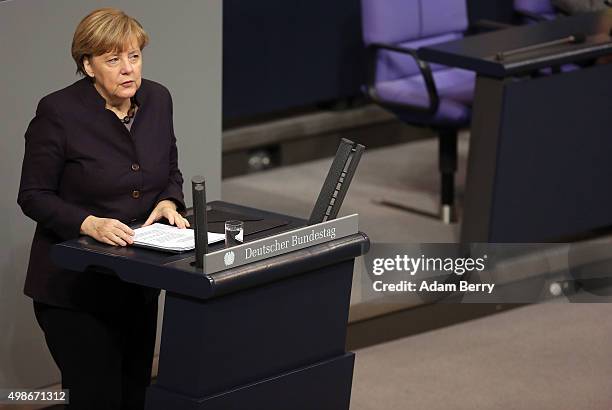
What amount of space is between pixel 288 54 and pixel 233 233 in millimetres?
3867

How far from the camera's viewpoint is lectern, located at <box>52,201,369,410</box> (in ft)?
10.5

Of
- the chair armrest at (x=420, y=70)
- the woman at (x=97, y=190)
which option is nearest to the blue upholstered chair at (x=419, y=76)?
the chair armrest at (x=420, y=70)

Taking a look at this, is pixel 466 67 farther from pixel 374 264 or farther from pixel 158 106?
pixel 158 106

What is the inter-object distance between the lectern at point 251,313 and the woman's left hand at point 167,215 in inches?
3.0

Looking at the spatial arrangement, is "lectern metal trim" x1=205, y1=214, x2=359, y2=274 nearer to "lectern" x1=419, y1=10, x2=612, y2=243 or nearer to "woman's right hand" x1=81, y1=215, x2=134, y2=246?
"woman's right hand" x1=81, y1=215, x2=134, y2=246

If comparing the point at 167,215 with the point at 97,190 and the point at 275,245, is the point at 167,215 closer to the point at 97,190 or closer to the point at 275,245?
the point at 97,190

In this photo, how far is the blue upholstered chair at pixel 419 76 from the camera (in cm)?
614

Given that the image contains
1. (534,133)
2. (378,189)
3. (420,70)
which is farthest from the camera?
(378,189)

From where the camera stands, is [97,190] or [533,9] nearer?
[97,190]

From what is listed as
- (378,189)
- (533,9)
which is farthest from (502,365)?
(533,9)

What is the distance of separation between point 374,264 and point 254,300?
2.95 feet

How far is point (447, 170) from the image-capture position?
20.7 ft

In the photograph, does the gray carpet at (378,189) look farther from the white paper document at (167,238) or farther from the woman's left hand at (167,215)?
the white paper document at (167,238)

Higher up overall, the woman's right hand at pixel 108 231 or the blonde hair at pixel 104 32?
the blonde hair at pixel 104 32
